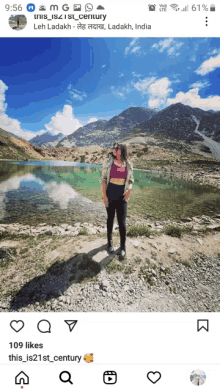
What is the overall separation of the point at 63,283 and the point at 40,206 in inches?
378

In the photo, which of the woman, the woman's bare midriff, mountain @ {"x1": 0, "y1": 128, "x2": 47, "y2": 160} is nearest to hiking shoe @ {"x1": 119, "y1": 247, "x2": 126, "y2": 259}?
the woman

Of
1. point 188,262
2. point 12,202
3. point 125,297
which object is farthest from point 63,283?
point 12,202

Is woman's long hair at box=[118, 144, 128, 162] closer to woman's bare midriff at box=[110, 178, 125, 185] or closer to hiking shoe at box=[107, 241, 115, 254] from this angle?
woman's bare midriff at box=[110, 178, 125, 185]
